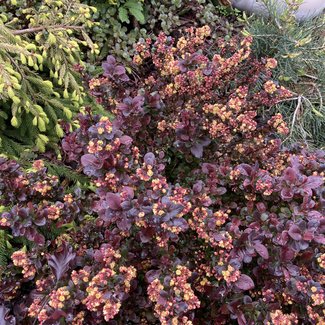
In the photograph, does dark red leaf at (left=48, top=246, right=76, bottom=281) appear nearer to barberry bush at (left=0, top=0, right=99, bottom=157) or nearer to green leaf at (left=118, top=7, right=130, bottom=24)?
barberry bush at (left=0, top=0, right=99, bottom=157)

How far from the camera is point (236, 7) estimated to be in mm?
3801

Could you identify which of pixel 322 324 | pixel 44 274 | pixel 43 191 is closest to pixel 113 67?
A: pixel 43 191

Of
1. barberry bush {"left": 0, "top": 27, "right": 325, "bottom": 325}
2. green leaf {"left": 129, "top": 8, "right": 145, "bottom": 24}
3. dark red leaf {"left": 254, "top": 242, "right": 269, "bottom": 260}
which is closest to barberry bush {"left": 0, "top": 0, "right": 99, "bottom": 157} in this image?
barberry bush {"left": 0, "top": 27, "right": 325, "bottom": 325}

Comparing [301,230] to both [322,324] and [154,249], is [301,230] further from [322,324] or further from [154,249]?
[154,249]

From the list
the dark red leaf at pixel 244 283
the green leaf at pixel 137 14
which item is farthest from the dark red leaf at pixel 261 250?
the green leaf at pixel 137 14

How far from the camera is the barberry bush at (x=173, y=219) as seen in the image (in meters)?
1.44

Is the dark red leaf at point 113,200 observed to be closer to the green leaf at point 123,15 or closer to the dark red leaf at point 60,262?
the dark red leaf at point 60,262

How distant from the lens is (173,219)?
1.42 m

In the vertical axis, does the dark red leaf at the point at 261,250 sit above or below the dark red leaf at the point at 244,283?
above

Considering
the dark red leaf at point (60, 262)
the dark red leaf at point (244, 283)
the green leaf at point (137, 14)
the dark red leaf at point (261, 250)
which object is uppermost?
the green leaf at point (137, 14)

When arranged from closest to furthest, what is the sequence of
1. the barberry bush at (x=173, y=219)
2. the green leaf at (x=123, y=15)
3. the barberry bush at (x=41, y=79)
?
the barberry bush at (x=173, y=219) → the barberry bush at (x=41, y=79) → the green leaf at (x=123, y=15)

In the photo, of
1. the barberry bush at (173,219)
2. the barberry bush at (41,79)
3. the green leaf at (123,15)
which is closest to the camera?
the barberry bush at (173,219)

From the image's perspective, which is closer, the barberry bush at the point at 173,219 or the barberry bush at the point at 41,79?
the barberry bush at the point at 173,219

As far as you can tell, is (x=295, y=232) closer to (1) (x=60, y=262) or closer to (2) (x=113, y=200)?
(2) (x=113, y=200)
